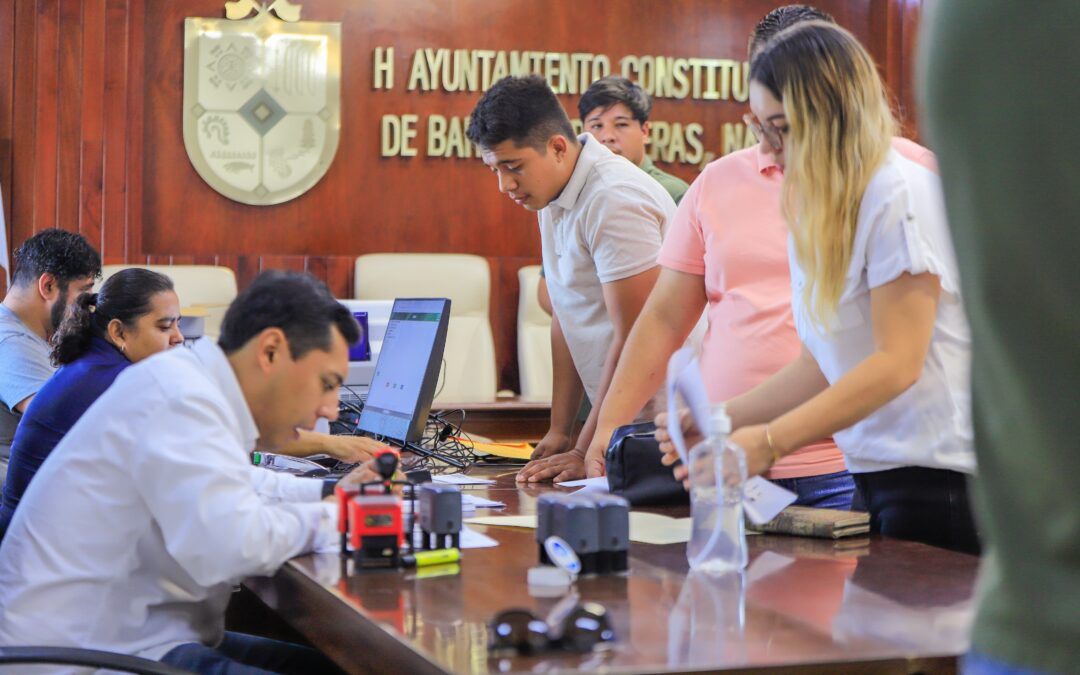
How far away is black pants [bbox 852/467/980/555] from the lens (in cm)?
178

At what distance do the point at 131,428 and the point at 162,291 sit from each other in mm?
1713

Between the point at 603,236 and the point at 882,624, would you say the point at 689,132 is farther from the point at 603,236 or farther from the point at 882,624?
the point at 882,624

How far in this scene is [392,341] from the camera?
3.41 meters

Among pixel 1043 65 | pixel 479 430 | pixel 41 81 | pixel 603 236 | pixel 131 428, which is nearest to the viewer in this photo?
pixel 1043 65

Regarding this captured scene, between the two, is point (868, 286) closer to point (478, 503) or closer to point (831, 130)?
point (831, 130)

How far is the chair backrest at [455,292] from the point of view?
20.7ft

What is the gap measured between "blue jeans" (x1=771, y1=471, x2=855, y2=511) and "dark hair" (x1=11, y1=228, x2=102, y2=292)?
2695 mm

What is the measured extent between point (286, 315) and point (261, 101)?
5001 millimetres

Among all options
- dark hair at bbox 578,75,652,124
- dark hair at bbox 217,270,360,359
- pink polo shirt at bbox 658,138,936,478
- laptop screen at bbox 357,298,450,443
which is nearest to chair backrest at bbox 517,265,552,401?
dark hair at bbox 578,75,652,124

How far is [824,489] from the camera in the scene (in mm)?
2266

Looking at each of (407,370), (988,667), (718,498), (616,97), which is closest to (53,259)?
(407,370)

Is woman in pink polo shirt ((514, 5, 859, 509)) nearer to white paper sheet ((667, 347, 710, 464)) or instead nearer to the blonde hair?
the blonde hair

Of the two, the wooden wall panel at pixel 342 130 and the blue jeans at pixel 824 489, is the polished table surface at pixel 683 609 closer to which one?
the blue jeans at pixel 824 489

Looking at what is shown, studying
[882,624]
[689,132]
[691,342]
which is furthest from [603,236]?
[689,132]
